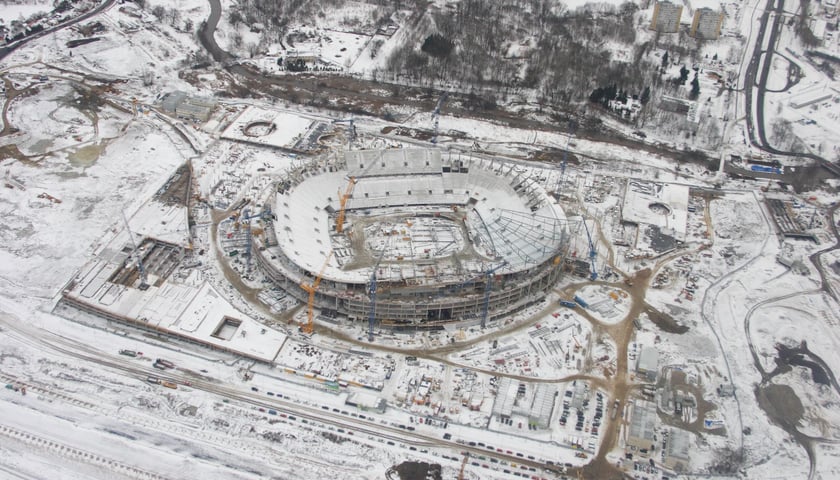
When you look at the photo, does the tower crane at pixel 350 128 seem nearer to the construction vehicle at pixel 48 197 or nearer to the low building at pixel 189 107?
the low building at pixel 189 107

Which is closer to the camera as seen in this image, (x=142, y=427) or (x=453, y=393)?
(x=142, y=427)

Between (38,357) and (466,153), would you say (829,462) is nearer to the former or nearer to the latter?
(466,153)

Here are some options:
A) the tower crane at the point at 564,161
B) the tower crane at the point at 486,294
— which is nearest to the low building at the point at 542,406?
the tower crane at the point at 486,294

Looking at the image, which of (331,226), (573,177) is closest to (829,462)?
(573,177)

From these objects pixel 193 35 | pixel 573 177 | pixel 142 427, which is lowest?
pixel 142 427

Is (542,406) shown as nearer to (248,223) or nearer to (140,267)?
(248,223)

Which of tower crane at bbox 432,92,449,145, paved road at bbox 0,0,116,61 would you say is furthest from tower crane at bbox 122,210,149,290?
paved road at bbox 0,0,116,61

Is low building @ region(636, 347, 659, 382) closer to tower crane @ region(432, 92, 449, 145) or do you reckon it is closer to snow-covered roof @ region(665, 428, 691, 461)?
snow-covered roof @ region(665, 428, 691, 461)
